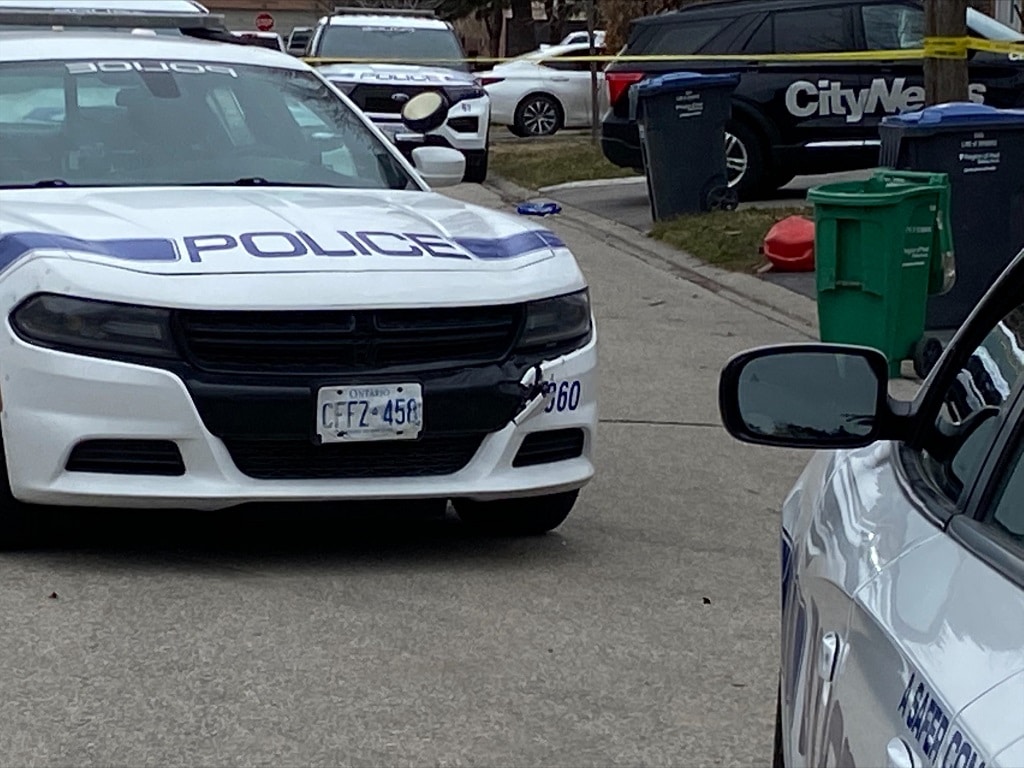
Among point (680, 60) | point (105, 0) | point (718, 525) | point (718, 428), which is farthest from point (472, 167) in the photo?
point (718, 525)

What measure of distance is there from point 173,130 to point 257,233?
123 cm

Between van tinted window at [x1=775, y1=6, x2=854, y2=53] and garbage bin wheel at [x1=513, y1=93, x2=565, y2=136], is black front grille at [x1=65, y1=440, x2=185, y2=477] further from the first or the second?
garbage bin wheel at [x1=513, y1=93, x2=565, y2=136]

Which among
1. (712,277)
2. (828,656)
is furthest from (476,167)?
(828,656)

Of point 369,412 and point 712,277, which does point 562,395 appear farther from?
point 712,277

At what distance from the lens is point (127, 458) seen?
5.48 m

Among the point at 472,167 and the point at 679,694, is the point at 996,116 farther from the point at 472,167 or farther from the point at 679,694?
the point at 472,167

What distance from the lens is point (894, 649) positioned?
7.10ft

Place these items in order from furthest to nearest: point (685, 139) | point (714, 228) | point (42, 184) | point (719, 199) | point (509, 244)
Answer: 1. point (719, 199)
2. point (685, 139)
3. point (714, 228)
4. point (42, 184)
5. point (509, 244)

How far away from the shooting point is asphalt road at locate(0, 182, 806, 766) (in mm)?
4453

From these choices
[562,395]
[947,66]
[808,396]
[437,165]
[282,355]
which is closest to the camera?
[808,396]

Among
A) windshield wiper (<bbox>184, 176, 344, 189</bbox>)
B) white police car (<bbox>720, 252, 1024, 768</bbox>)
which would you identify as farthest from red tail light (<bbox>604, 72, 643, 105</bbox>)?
white police car (<bbox>720, 252, 1024, 768</bbox>)

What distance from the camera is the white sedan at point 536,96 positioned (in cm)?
2877

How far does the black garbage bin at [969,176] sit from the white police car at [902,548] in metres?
7.01

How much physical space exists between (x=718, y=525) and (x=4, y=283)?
8.34 ft
